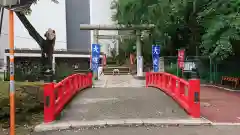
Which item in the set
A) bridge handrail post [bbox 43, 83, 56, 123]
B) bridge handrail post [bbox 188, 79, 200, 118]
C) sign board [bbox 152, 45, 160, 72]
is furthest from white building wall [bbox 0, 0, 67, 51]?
bridge handrail post [bbox 188, 79, 200, 118]

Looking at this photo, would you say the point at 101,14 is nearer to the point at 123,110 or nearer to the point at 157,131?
the point at 123,110

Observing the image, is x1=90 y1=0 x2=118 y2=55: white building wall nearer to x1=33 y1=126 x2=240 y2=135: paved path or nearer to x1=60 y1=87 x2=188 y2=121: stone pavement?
x1=60 y1=87 x2=188 y2=121: stone pavement

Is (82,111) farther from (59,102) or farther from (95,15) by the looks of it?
(95,15)

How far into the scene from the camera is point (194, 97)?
8570 mm

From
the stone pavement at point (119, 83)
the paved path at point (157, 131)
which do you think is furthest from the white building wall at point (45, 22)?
the paved path at point (157, 131)

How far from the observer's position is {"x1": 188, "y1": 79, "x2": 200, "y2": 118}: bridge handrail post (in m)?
8.52

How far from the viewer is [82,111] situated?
930 centimetres

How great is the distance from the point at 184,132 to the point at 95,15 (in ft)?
168

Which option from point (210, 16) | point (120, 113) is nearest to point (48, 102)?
point (120, 113)

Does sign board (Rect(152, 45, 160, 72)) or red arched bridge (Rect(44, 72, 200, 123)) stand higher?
sign board (Rect(152, 45, 160, 72))

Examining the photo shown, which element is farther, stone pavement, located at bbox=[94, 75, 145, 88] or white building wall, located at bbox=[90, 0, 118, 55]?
white building wall, located at bbox=[90, 0, 118, 55]

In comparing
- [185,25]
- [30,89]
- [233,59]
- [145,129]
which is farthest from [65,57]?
[145,129]

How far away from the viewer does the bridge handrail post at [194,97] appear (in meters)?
8.52

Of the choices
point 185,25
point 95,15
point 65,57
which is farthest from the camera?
point 95,15
